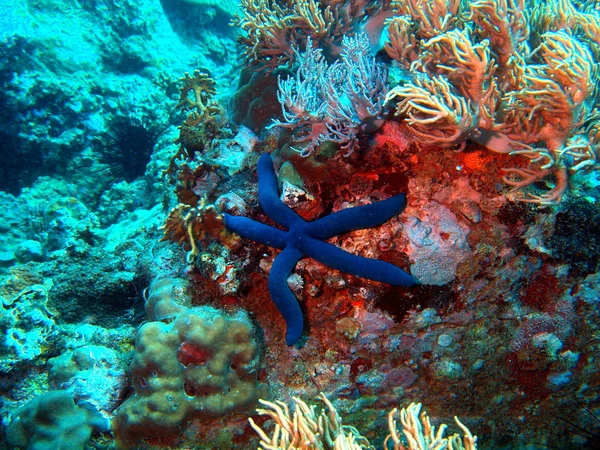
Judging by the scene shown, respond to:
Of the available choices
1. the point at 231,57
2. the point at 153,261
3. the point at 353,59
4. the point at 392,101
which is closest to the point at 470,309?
the point at 392,101

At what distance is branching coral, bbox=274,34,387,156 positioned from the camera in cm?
326

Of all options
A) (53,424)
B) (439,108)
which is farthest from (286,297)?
(53,424)

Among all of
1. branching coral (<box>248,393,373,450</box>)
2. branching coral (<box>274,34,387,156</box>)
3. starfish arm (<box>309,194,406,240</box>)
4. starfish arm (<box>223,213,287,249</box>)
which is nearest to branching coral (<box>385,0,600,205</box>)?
branching coral (<box>274,34,387,156</box>)

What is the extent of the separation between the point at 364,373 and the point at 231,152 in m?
3.09

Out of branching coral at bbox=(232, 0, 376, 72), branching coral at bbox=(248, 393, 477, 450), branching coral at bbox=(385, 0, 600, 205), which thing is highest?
branching coral at bbox=(232, 0, 376, 72)

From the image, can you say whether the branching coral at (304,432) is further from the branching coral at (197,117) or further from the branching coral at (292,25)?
the branching coral at (292,25)

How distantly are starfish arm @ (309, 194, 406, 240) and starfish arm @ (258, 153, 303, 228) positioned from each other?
26cm

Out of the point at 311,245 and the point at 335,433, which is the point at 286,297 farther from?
the point at 335,433

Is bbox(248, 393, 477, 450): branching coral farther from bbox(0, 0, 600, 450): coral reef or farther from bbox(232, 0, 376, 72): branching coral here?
bbox(232, 0, 376, 72): branching coral

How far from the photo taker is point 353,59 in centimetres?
349

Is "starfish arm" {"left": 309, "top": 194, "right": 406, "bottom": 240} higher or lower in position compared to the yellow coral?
lower

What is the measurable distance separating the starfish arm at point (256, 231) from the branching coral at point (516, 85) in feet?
5.19

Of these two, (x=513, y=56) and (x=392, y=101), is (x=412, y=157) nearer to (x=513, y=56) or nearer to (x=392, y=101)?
(x=392, y=101)

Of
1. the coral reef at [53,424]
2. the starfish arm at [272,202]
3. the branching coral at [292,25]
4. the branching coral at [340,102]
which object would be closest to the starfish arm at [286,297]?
the starfish arm at [272,202]
